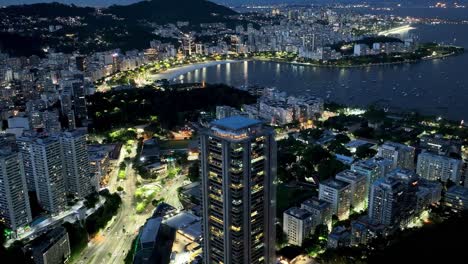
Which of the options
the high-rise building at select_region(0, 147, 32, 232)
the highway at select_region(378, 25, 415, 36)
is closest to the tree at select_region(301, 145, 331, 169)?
the high-rise building at select_region(0, 147, 32, 232)

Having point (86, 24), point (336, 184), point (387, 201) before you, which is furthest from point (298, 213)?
point (86, 24)

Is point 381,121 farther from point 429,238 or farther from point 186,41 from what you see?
point 186,41

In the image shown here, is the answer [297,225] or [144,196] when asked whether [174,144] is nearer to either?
[144,196]

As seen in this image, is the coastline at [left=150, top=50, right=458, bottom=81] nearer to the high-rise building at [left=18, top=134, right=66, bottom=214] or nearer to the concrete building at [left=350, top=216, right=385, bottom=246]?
the high-rise building at [left=18, top=134, right=66, bottom=214]

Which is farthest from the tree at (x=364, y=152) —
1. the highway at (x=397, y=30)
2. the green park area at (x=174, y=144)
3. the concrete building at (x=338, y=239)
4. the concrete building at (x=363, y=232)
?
the highway at (x=397, y=30)

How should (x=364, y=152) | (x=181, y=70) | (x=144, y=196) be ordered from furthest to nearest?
(x=181, y=70), (x=364, y=152), (x=144, y=196)
